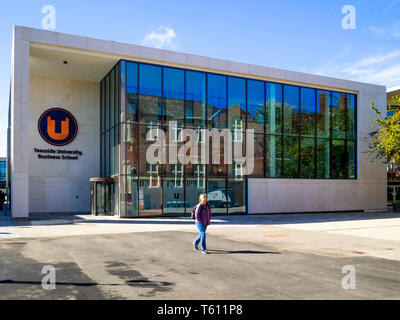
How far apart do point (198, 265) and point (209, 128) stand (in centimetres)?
1727

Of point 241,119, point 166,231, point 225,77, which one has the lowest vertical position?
point 166,231

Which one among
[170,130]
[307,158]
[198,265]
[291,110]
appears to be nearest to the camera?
[198,265]

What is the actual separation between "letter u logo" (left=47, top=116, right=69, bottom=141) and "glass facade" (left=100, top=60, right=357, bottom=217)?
263 cm

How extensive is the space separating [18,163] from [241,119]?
1435cm

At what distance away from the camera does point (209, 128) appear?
2573 centimetres

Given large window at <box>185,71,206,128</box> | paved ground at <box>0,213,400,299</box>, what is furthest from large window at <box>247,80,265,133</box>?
paved ground at <box>0,213,400,299</box>

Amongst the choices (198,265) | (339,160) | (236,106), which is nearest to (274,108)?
(236,106)

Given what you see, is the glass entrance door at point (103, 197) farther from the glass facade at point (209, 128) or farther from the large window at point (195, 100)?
the large window at point (195, 100)

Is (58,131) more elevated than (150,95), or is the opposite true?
(150,95)

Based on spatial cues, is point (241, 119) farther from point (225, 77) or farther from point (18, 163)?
point (18, 163)

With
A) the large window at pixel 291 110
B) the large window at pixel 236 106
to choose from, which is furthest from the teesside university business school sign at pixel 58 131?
the large window at pixel 291 110

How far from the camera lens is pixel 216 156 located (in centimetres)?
2586

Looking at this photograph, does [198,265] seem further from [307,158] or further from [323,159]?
[323,159]
